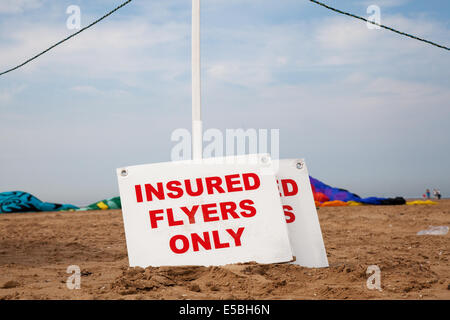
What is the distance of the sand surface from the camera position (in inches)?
123

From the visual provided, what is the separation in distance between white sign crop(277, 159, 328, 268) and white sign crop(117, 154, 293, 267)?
0.64 feet

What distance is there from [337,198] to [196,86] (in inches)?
494

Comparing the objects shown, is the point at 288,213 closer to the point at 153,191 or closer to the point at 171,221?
the point at 171,221

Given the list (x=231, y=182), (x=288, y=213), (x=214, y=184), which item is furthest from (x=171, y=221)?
(x=288, y=213)

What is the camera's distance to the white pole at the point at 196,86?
155 inches

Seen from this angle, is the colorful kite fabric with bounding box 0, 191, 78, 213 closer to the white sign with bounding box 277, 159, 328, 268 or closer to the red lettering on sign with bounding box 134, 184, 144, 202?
the red lettering on sign with bounding box 134, 184, 144, 202

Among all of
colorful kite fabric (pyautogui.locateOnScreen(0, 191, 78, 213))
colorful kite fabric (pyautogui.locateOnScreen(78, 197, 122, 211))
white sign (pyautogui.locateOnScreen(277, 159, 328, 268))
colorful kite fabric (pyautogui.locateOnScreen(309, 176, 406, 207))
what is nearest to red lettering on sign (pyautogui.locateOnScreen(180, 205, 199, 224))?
white sign (pyautogui.locateOnScreen(277, 159, 328, 268))

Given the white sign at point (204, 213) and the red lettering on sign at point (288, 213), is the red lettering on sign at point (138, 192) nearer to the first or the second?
the white sign at point (204, 213)

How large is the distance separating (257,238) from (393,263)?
1.57 m

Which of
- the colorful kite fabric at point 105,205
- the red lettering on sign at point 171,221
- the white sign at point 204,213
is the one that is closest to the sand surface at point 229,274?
the white sign at point 204,213

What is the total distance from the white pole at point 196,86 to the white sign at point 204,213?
0.25m

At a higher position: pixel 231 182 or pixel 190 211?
pixel 231 182

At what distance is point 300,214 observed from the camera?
385 cm
